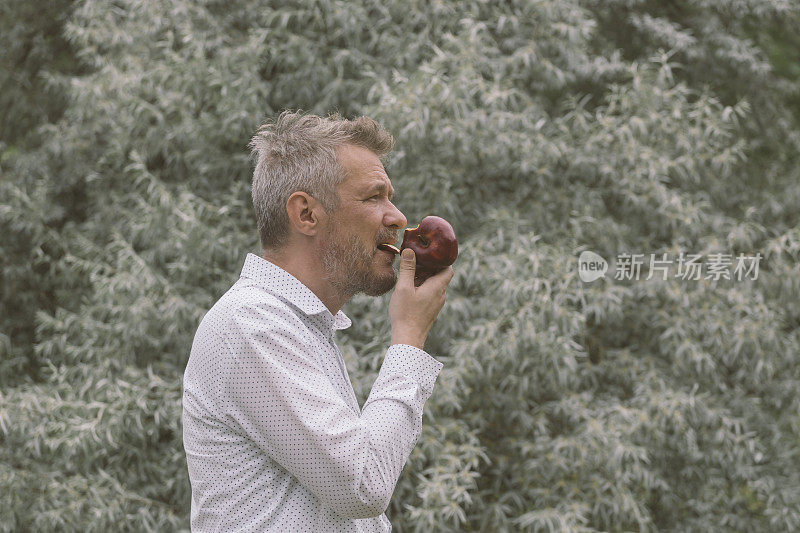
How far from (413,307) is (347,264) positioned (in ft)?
0.48

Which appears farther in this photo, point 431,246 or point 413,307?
point 431,246

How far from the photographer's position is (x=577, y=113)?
15.5 feet

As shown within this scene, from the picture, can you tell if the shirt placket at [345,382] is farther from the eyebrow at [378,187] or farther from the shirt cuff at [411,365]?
the eyebrow at [378,187]

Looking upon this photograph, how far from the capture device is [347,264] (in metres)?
1.59

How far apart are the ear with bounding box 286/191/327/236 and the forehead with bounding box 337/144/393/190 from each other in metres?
0.06

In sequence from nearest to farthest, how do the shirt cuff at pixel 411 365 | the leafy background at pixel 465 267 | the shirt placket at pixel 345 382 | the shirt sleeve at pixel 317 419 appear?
the shirt sleeve at pixel 317 419, the shirt cuff at pixel 411 365, the shirt placket at pixel 345 382, the leafy background at pixel 465 267

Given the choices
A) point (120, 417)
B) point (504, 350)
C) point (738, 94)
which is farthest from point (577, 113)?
point (120, 417)

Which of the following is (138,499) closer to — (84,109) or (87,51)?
(84,109)

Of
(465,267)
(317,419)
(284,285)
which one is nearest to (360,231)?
(284,285)

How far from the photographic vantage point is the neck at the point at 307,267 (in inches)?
62.3

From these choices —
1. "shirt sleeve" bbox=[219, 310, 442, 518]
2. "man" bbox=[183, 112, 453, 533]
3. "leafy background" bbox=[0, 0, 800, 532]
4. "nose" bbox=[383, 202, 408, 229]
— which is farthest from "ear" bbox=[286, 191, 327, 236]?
"leafy background" bbox=[0, 0, 800, 532]

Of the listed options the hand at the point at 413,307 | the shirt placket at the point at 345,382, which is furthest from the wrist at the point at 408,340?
the shirt placket at the point at 345,382

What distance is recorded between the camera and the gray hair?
5.20 feet

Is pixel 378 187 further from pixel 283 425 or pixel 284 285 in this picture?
pixel 283 425
